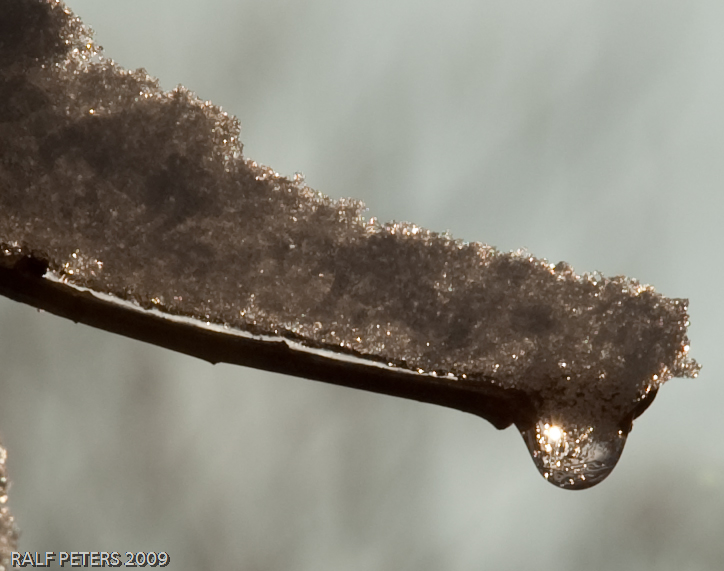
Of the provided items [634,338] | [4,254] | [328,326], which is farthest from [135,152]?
[634,338]

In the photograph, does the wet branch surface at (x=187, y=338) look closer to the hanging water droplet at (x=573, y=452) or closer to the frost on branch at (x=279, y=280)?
the frost on branch at (x=279, y=280)

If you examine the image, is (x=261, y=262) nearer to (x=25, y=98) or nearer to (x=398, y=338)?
(x=398, y=338)

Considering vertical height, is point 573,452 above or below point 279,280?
below

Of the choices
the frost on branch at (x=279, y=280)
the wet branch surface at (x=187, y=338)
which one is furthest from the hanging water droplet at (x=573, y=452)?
the wet branch surface at (x=187, y=338)

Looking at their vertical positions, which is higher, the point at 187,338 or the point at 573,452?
the point at 187,338

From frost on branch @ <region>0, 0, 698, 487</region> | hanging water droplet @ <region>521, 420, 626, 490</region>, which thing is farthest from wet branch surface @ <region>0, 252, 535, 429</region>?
hanging water droplet @ <region>521, 420, 626, 490</region>

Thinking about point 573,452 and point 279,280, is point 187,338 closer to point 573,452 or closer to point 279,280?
point 279,280

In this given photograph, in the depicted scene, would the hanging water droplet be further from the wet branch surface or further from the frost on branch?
the wet branch surface

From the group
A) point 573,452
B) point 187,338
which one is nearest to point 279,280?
point 187,338
